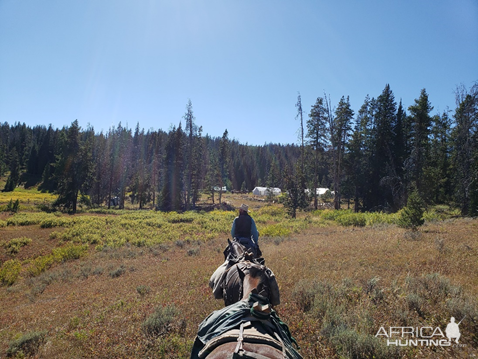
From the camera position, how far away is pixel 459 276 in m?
5.84

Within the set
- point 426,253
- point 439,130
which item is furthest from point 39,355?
point 439,130

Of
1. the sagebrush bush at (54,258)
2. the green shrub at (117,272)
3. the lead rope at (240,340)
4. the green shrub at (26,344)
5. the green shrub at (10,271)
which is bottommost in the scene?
the green shrub at (10,271)

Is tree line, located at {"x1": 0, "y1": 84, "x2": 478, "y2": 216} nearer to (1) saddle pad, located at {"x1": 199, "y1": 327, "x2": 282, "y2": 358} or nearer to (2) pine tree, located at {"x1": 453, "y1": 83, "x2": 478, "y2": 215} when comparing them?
(2) pine tree, located at {"x1": 453, "y1": 83, "x2": 478, "y2": 215}

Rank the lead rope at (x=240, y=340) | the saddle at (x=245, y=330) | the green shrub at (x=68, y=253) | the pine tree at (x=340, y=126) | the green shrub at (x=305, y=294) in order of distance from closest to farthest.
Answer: the lead rope at (x=240, y=340)
the saddle at (x=245, y=330)
the green shrub at (x=305, y=294)
the green shrub at (x=68, y=253)
the pine tree at (x=340, y=126)

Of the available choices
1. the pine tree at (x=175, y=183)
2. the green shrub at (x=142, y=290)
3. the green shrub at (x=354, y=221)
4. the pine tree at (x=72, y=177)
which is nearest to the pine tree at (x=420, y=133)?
the green shrub at (x=354, y=221)

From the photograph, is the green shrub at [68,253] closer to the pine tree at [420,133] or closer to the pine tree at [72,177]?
the pine tree at [72,177]

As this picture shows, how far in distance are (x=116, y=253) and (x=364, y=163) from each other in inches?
1157

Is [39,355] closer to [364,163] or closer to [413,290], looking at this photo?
[413,290]

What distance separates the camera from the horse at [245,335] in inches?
68.8

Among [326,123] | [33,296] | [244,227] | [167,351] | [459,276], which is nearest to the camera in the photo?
[167,351]

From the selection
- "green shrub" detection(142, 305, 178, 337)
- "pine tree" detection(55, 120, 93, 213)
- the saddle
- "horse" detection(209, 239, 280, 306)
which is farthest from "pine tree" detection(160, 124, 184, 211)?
the saddle

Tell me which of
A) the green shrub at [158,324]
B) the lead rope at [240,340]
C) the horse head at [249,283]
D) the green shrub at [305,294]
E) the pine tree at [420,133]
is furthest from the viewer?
the pine tree at [420,133]

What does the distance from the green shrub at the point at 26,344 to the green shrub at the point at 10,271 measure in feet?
29.8

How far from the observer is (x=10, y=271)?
1201 cm
